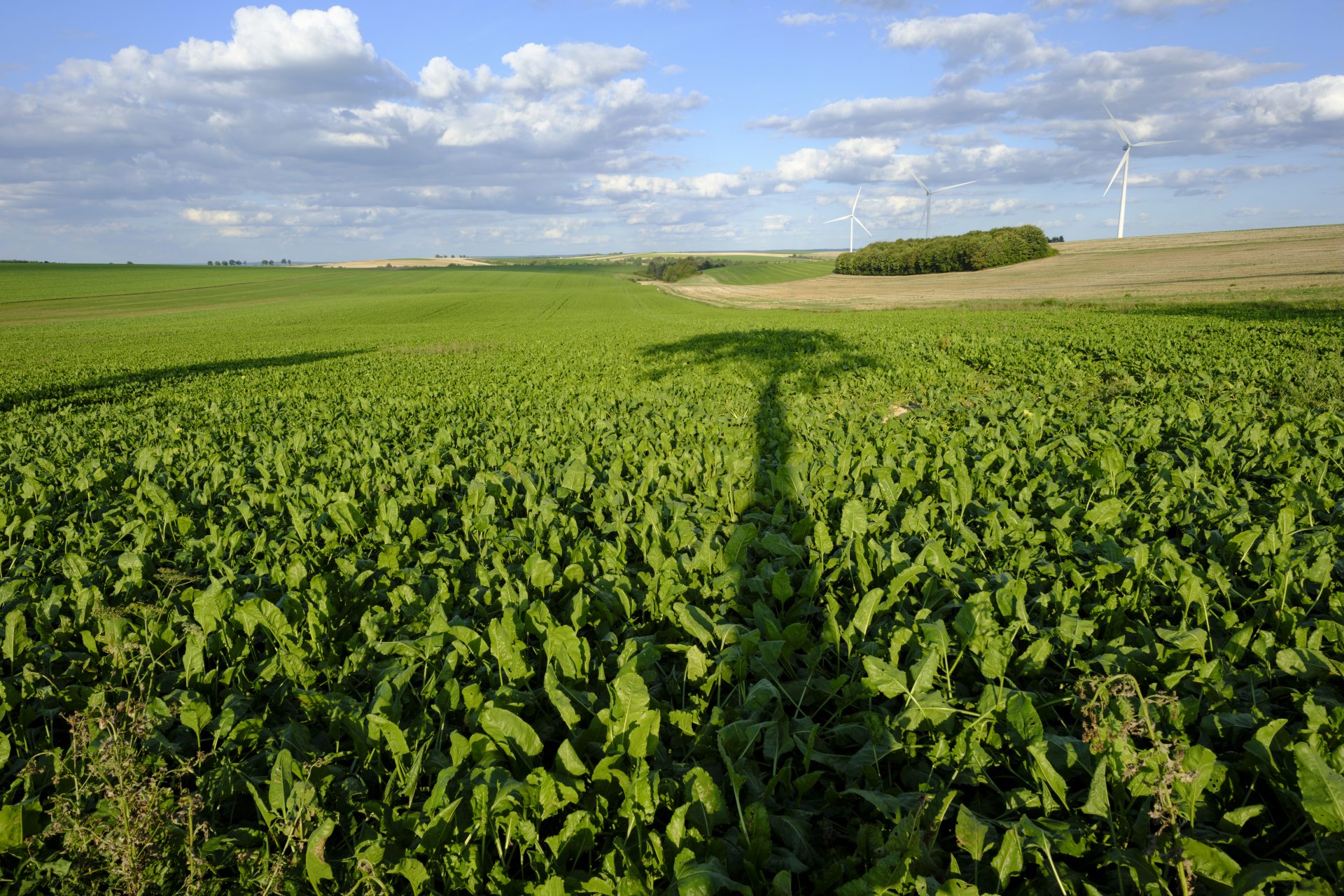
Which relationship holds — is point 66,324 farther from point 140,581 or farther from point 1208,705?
point 1208,705

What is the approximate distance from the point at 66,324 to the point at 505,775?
68232 mm

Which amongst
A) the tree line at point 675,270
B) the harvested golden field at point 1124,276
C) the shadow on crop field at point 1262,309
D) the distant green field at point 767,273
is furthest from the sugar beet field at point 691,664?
the tree line at point 675,270

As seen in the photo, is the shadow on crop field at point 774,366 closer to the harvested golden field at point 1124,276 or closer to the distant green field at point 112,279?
the harvested golden field at point 1124,276

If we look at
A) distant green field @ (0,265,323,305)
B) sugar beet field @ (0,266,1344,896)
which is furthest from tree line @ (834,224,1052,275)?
distant green field @ (0,265,323,305)

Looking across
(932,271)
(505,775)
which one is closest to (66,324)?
(505,775)

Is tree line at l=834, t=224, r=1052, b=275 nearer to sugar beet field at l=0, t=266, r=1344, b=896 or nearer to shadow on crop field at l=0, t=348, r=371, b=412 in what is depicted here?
Result: shadow on crop field at l=0, t=348, r=371, b=412

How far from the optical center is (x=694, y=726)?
279 centimetres

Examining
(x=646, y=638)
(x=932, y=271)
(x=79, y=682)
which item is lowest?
(x=79, y=682)

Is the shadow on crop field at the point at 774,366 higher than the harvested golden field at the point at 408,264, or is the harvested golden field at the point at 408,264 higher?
the harvested golden field at the point at 408,264

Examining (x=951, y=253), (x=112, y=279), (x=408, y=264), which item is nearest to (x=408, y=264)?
(x=408, y=264)

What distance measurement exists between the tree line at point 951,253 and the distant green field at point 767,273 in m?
9.68

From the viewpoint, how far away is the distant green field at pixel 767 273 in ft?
348

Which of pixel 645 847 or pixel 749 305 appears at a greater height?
pixel 749 305

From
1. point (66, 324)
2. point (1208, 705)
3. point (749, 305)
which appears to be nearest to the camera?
point (1208, 705)
